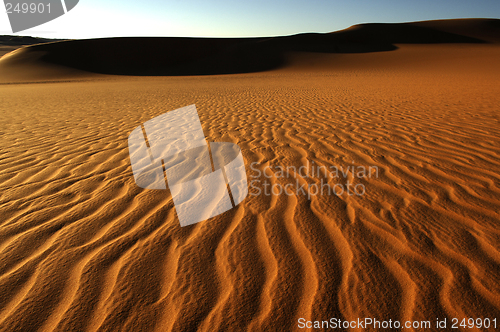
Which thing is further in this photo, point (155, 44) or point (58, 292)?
point (155, 44)

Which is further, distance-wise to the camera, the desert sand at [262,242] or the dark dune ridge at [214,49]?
the dark dune ridge at [214,49]

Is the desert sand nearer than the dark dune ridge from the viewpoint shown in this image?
Yes

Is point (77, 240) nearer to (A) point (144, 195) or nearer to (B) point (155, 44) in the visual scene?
(A) point (144, 195)

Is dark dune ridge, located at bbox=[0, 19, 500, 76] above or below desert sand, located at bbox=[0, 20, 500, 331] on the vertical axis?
above

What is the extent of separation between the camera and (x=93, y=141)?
15.5 feet

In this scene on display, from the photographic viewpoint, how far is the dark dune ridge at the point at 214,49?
34.7m

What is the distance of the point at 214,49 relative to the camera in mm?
41000

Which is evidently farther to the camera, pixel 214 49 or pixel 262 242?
pixel 214 49

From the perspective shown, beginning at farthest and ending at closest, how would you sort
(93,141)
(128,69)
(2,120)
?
(128,69) < (2,120) < (93,141)

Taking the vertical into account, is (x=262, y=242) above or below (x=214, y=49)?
below

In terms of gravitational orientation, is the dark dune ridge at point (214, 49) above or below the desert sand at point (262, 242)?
above

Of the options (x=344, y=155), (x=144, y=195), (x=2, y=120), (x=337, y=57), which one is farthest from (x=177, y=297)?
(x=337, y=57)

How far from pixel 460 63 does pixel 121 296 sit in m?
33.1

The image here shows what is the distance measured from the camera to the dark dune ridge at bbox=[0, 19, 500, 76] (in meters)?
34.7
